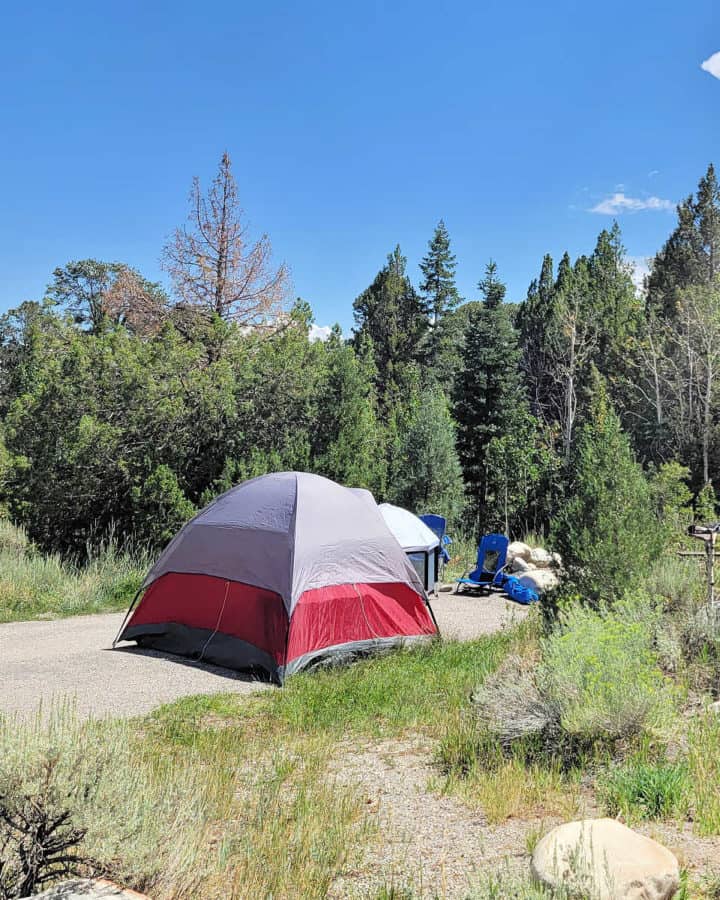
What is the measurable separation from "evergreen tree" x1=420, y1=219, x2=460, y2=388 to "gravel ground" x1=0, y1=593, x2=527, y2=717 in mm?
27712

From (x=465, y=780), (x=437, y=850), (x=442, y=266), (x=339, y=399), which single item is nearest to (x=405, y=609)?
(x=465, y=780)

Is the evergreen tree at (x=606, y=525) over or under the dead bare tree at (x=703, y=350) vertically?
under

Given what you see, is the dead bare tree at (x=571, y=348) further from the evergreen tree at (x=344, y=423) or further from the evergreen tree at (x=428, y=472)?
the evergreen tree at (x=344, y=423)

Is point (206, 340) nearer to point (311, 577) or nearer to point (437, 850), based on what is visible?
point (311, 577)

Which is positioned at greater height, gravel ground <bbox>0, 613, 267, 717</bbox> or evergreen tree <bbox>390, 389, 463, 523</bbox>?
evergreen tree <bbox>390, 389, 463, 523</bbox>

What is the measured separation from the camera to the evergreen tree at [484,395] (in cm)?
2361

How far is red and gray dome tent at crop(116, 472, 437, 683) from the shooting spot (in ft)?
23.7

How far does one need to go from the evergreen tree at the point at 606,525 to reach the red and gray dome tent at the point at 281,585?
1912mm

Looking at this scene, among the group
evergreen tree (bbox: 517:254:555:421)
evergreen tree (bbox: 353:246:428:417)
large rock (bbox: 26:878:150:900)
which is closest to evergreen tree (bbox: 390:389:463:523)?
large rock (bbox: 26:878:150:900)

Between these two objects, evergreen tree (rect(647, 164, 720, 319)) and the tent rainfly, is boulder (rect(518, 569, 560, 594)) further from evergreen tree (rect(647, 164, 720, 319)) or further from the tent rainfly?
evergreen tree (rect(647, 164, 720, 319))

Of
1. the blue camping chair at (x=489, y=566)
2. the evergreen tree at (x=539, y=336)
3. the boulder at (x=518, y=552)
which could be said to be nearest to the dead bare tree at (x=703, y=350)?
the evergreen tree at (x=539, y=336)

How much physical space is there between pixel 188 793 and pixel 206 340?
527 inches

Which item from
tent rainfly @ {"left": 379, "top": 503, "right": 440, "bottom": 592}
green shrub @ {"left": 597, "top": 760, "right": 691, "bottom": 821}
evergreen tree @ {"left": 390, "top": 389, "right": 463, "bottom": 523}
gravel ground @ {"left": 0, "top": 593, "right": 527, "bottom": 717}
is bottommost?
gravel ground @ {"left": 0, "top": 593, "right": 527, "bottom": 717}

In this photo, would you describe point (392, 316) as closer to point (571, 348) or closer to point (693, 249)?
point (571, 348)
